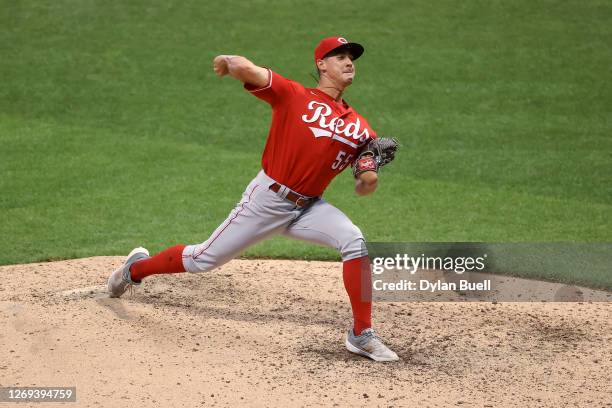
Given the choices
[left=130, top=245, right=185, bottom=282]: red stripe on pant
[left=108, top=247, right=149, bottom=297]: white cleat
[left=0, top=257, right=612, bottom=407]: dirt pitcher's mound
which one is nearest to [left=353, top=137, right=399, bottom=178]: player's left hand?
[left=0, top=257, right=612, bottom=407]: dirt pitcher's mound

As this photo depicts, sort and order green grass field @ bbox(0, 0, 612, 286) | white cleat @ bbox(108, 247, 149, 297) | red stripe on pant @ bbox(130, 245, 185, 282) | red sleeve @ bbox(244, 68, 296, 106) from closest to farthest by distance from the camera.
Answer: red sleeve @ bbox(244, 68, 296, 106) → red stripe on pant @ bbox(130, 245, 185, 282) → white cleat @ bbox(108, 247, 149, 297) → green grass field @ bbox(0, 0, 612, 286)

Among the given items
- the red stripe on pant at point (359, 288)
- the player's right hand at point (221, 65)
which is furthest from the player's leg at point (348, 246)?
the player's right hand at point (221, 65)

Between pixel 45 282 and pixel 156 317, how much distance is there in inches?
46.5

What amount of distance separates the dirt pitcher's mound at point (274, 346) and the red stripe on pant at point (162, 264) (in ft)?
0.84

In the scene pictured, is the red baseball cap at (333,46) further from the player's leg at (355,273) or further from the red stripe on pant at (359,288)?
the red stripe on pant at (359,288)

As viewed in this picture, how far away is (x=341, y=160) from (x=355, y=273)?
685 millimetres

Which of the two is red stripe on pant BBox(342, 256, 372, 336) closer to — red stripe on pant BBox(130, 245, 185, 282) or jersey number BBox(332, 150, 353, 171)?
jersey number BBox(332, 150, 353, 171)

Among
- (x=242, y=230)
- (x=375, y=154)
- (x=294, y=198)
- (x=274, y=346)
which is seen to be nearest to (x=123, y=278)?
(x=242, y=230)

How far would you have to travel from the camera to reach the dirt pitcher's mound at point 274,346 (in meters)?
4.85

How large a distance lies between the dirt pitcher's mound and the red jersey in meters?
1.06

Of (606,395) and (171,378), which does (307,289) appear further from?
(606,395)

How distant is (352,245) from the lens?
534 cm

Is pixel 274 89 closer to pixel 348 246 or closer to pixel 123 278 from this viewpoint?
pixel 348 246

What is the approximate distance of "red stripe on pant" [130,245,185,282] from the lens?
18.7ft
